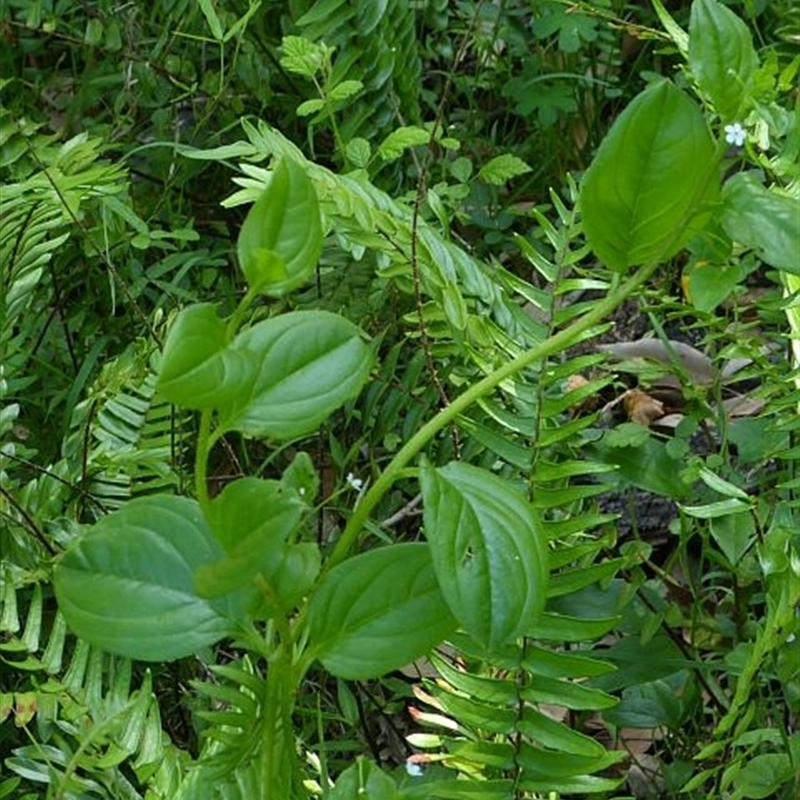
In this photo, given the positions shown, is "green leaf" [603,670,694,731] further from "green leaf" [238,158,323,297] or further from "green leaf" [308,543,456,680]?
"green leaf" [238,158,323,297]

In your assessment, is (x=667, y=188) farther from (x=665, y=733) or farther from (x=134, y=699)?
(x=665, y=733)

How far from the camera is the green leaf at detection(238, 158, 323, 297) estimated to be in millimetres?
963

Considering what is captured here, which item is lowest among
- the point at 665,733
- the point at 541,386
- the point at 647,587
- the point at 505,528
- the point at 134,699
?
the point at 665,733

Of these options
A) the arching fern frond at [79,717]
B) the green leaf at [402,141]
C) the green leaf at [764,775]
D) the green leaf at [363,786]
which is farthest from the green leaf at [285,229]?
the green leaf at [402,141]

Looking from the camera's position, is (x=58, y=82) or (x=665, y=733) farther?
(x=58, y=82)

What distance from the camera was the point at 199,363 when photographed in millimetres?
906

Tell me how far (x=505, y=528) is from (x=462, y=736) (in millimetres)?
576

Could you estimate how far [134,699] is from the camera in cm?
146

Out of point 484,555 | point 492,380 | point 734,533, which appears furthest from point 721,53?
point 734,533

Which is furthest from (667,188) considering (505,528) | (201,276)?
(201,276)

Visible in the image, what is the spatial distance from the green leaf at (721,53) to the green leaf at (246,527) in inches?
16.2

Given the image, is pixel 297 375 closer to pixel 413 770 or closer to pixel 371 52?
pixel 413 770

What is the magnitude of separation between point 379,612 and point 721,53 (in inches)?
17.9

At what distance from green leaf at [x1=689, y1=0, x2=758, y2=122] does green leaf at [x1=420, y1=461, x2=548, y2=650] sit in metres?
0.33
